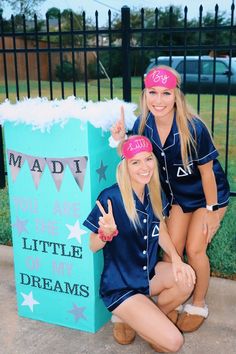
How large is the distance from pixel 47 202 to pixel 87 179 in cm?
31

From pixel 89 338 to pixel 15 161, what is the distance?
1128 mm

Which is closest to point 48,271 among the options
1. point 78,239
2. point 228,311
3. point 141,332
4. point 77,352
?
point 78,239

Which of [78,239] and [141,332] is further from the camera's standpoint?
[78,239]

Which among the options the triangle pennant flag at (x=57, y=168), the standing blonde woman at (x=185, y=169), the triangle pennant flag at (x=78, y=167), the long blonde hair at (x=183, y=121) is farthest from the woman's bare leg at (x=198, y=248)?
the triangle pennant flag at (x=57, y=168)

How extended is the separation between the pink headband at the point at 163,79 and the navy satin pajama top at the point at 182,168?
216mm

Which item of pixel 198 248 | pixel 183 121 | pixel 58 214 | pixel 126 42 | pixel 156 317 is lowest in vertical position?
pixel 156 317

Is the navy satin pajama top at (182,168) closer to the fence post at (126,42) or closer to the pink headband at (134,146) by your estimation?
the pink headband at (134,146)

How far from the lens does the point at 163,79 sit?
2.59 metres

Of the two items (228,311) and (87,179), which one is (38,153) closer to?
(87,179)

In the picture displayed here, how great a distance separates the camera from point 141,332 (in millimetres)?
2557

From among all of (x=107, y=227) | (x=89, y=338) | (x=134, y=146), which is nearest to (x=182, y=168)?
(x=134, y=146)

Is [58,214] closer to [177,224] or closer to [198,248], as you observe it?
[177,224]

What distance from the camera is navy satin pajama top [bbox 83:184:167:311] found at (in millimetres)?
2570

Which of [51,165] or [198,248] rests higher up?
[51,165]
